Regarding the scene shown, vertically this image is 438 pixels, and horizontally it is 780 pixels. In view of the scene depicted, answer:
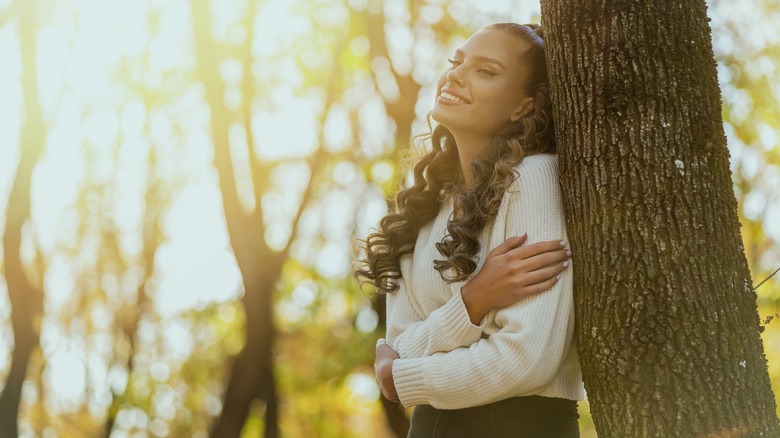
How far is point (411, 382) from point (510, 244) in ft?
1.75

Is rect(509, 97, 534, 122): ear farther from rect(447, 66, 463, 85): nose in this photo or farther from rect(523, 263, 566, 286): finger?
rect(523, 263, 566, 286): finger

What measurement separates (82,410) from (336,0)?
12121mm

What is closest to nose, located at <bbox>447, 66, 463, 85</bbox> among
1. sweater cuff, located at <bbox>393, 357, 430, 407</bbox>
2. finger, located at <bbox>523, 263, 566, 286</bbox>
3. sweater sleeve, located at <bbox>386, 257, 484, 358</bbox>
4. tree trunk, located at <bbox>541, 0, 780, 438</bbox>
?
tree trunk, located at <bbox>541, 0, 780, 438</bbox>

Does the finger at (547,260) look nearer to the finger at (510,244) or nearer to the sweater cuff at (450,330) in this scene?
the finger at (510,244)

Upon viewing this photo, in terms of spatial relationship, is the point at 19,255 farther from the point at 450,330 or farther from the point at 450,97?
the point at 450,330

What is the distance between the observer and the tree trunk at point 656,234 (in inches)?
97.5

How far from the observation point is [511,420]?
2.89 m

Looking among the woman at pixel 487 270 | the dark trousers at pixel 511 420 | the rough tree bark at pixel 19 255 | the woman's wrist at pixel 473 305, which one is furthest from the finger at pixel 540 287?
the rough tree bark at pixel 19 255

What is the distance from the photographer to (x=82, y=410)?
20.5 metres

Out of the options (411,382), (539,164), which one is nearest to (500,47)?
(539,164)

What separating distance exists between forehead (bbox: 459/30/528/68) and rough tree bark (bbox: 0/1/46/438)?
27.1 ft

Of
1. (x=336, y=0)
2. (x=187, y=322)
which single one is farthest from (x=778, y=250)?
(x=187, y=322)

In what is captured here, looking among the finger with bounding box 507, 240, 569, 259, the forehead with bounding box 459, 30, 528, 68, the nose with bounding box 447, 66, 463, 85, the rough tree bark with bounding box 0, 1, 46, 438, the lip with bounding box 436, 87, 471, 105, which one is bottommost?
the rough tree bark with bounding box 0, 1, 46, 438

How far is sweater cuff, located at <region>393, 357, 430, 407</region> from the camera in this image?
2963 mm
